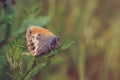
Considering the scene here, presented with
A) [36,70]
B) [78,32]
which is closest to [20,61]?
[36,70]

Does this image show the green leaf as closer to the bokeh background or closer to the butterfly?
the butterfly

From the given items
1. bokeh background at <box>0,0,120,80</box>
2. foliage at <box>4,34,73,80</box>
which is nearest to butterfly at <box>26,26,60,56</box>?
foliage at <box>4,34,73,80</box>

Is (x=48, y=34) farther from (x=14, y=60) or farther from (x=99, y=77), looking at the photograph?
(x=99, y=77)

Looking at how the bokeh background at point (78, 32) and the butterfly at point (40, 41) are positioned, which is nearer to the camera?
the butterfly at point (40, 41)

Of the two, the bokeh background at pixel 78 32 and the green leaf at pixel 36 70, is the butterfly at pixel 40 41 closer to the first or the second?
the green leaf at pixel 36 70

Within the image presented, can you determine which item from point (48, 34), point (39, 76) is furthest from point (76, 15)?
point (48, 34)

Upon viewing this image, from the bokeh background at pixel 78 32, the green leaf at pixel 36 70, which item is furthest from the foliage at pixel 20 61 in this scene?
the bokeh background at pixel 78 32
